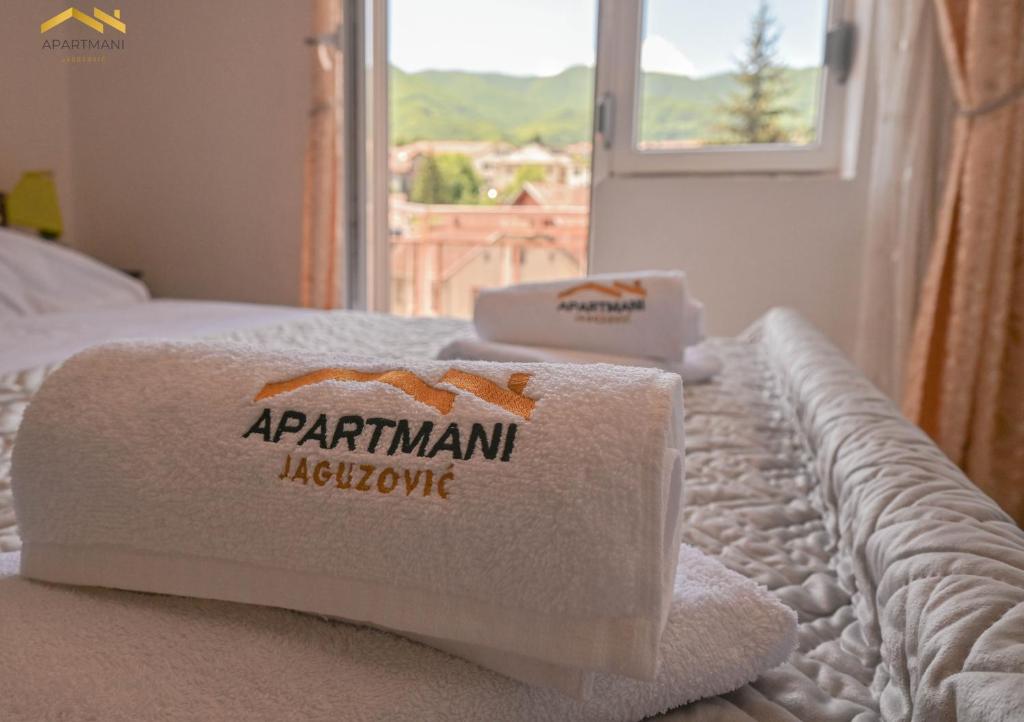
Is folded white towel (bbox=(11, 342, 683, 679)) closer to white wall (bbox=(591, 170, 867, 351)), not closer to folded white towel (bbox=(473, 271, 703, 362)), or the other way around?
folded white towel (bbox=(473, 271, 703, 362))

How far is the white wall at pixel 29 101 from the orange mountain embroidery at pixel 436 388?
26.1 inches

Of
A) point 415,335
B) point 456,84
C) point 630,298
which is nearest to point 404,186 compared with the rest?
point 456,84

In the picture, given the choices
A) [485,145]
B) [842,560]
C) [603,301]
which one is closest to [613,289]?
[603,301]

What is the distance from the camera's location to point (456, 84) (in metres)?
3.16

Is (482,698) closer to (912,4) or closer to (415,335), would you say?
(415,335)

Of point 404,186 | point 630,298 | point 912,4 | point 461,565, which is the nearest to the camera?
point 461,565

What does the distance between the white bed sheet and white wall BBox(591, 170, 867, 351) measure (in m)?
1.12

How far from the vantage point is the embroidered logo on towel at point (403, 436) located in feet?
1.12

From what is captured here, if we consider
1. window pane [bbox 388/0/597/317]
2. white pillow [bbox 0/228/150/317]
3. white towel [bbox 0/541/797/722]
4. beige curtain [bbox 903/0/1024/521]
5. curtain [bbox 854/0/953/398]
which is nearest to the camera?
white towel [bbox 0/541/797/722]

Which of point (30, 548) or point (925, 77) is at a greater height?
point (925, 77)

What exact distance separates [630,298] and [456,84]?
2426 mm

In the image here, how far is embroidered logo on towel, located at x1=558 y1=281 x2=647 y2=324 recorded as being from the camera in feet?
3.50

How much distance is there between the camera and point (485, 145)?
3.49 metres
